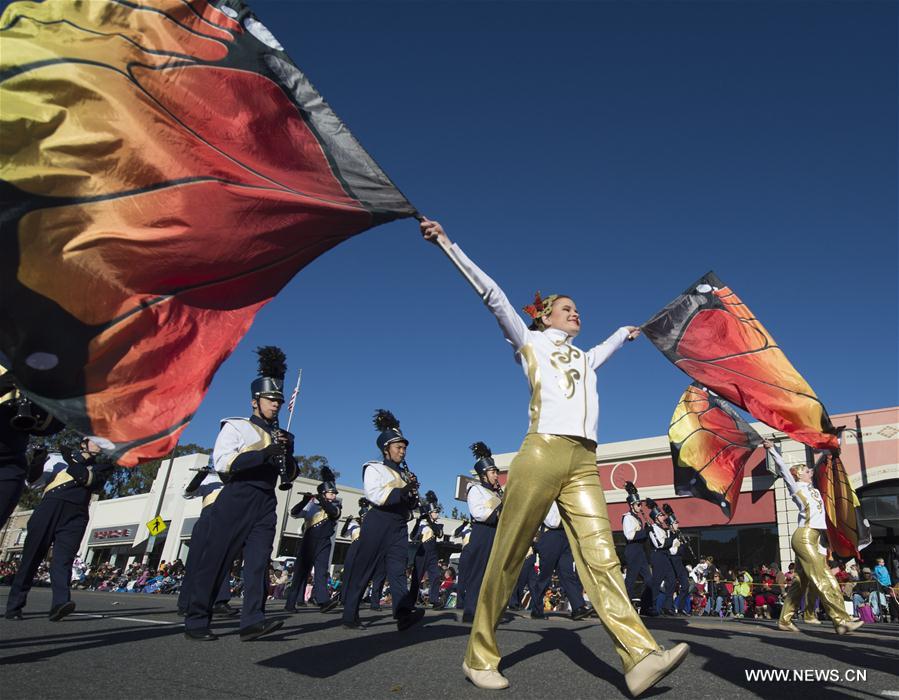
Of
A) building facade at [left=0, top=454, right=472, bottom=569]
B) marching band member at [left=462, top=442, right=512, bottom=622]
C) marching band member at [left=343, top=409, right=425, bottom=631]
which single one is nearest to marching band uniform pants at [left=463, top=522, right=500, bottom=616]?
marching band member at [left=462, top=442, right=512, bottom=622]

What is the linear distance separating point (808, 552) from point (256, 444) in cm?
673

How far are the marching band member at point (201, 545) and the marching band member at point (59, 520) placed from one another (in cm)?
109

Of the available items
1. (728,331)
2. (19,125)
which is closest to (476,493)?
(728,331)

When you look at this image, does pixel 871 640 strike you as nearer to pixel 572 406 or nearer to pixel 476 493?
pixel 476 493

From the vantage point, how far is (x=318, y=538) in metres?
10.8

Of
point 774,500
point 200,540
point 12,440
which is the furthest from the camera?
point 774,500

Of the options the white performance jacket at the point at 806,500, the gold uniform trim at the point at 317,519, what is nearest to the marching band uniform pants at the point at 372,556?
the gold uniform trim at the point at 317,519

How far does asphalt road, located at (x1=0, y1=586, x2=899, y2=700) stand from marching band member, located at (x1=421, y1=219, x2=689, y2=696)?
0.26m

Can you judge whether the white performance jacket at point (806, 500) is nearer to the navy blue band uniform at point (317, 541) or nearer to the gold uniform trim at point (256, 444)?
the gold uniform trim at point (256, 444)

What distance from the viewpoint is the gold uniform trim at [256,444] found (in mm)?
4867

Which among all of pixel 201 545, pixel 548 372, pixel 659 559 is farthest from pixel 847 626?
pixel 201 545

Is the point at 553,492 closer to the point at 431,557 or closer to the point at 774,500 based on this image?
the point at 431,557

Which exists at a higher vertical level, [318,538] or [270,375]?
[270,375]

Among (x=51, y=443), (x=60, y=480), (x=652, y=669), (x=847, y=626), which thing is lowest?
(x=652, y=669)
